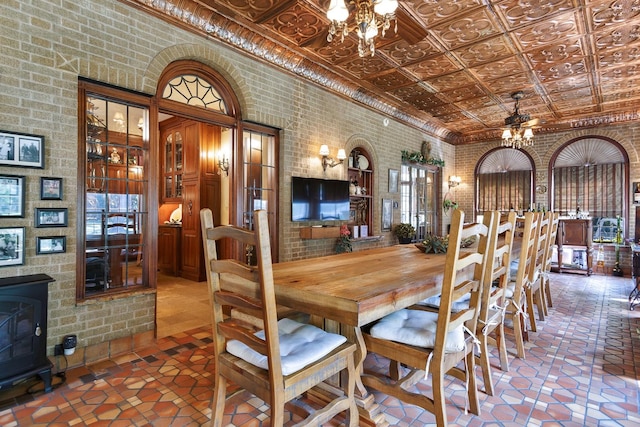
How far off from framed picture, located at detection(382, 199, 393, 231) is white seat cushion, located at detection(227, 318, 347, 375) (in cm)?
483

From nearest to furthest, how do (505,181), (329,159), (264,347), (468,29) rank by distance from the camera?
(264,347) → (468,29) → (329,159) → (505,181)

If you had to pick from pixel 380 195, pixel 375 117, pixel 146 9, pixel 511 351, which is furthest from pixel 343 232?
pixel 146 9

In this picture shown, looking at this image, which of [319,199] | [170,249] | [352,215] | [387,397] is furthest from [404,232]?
[387,397]

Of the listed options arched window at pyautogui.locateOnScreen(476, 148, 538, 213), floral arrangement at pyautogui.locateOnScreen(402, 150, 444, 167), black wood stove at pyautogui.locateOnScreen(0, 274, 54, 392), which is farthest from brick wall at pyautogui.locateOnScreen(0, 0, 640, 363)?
arched window at pyautogui.locateOnScreen(476, 148, 538, 213)

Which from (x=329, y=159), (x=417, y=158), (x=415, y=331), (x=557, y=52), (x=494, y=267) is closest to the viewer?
(x=415, y=331)

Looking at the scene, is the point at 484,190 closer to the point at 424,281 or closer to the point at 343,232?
the point at 343,232

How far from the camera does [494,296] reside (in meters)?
2.19

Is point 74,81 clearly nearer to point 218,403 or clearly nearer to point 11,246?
point 11,246

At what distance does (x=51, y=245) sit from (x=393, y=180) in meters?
5.64

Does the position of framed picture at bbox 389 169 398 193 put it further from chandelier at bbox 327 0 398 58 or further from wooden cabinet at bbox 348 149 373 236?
chandelier at bbox 327 0 398 58

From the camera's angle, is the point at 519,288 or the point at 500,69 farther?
the point at 500,69

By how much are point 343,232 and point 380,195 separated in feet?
4.80

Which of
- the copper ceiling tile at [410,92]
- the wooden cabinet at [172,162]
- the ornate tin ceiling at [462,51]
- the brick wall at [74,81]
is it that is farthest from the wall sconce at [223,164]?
the copper ceiling tile at [410,92]

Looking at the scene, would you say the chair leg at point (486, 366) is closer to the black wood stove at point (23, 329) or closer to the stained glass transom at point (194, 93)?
the black wood stove at point (23, 329)
